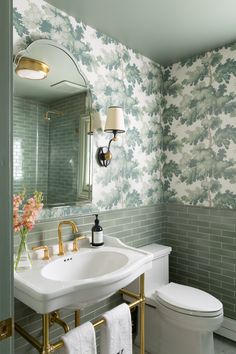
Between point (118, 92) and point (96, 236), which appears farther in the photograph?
point (118, 92)

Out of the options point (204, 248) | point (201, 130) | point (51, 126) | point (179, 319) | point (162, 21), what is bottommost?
point (179, 319)

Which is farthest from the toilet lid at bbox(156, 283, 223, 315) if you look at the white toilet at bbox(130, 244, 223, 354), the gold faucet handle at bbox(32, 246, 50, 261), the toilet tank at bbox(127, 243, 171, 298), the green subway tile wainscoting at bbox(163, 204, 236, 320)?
Answer: the gold faucet handle at bbox(32, 246, 50, 261)

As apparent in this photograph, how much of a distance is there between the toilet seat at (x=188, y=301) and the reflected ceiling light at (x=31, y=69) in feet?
5.75

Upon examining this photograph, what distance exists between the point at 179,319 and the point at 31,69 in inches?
75.0

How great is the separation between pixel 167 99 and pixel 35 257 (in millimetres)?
1989

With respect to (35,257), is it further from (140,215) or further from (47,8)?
(47,8)

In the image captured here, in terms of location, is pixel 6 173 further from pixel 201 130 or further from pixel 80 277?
pixel 201 130

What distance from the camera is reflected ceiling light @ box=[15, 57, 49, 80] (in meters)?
1.57

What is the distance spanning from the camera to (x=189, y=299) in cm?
186

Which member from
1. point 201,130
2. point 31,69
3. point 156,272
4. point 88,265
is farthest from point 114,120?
point 156,272

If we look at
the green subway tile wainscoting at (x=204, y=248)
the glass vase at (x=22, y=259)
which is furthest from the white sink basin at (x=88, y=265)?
the green subway tile wainscoting at (x=204, y=248)

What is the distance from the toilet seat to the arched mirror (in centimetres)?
92

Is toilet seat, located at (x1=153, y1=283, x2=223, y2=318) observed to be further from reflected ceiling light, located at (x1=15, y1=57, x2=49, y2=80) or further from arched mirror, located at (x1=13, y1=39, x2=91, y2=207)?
reflected ceiling light, located at (x1=15, y1=57, x2=49, y2=80)

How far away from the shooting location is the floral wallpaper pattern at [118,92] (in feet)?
5.49
